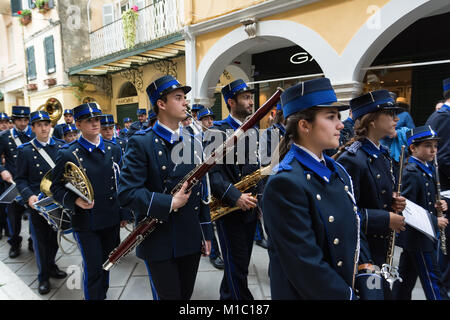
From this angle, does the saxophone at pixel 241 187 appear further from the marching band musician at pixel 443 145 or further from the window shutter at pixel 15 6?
the window shutter at pixel 15 6

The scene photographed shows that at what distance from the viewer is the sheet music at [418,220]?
255 centimetres

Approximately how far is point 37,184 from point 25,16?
58.2 feet

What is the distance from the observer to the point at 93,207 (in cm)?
330

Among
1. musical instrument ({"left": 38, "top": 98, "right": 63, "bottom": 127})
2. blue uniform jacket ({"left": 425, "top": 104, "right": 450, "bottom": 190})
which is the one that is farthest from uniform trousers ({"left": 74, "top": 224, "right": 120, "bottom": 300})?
musical instrument ({"left": 38, "top": 98, "right": 63, "bottom": 127})

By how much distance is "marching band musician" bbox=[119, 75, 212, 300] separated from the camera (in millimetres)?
2338

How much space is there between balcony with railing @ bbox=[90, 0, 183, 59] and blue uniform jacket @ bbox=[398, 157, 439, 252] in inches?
331

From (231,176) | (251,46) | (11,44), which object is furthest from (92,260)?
(11,44)

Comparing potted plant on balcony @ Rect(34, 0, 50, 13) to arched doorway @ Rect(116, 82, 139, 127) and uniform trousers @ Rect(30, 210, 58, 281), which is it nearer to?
arched doorway @ Rect(116, 82, 139, 127)

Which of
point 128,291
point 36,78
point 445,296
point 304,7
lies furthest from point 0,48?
point 445,296

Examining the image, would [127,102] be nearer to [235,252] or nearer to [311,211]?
[235,252]

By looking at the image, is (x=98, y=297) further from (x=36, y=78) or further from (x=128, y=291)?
(x=36, y=78)

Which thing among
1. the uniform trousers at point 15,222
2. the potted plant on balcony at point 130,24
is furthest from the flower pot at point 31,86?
the uniform trousers at point 15,222

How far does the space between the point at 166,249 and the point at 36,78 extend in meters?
19.6

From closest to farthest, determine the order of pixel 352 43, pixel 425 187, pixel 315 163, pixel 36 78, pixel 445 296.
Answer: pixel 315 163, pixel 445 296, pixel 425 187, pixel 352 43, pixel 36 78
